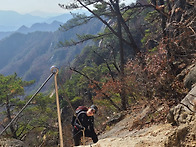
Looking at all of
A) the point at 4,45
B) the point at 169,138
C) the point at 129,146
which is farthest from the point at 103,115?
the point at 4,45

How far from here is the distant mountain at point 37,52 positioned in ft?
431

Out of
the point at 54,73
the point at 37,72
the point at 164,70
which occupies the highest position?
the point at 54,73

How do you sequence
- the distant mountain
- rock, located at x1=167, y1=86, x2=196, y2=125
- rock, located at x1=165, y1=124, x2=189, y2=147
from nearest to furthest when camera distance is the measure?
rock, located at x1=165, y1=124, x2=189, y2=147, rock, located at x1=167, y1=86, x2=196, y2=125, the distant mountain

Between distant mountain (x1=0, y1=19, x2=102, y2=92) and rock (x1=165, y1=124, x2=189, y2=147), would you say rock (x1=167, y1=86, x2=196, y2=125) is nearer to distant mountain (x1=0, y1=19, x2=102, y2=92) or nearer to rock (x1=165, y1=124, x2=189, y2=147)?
rock (x1=165, y1=124, x2=189, y2=147)

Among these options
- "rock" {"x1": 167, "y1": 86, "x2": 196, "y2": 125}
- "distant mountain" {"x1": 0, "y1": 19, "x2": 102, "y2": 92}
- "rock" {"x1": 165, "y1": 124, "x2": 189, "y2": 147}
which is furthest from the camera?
"distant mountain" {"x1": 0, "y1": 19, "x2": 102, "y2": 92}

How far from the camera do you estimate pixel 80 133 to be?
4.98 m

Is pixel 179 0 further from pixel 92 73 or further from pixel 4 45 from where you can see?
pixel 4 45

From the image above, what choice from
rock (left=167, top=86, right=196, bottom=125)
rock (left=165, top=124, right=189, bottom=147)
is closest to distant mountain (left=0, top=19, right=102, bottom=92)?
rock (left=167, top=86, right=196, bottom=125)

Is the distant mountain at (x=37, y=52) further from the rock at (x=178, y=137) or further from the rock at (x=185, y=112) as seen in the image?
the rock at (x=178, y=137)

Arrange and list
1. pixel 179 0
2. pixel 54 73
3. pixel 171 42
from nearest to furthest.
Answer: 1. pixel 54 73
2. pixel 171 42
3. pixel 179 0

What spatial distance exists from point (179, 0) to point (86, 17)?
595 cm

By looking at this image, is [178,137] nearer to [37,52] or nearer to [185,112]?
[185,112]

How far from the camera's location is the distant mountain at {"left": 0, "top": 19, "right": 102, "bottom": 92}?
131 metres

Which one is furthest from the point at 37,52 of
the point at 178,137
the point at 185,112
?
the point at 178,137
